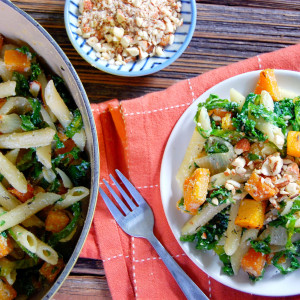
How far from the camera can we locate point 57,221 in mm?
1376

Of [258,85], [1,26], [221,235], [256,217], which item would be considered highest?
[1,26]

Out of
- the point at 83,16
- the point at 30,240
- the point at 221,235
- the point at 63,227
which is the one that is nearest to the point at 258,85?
the point at 221,235

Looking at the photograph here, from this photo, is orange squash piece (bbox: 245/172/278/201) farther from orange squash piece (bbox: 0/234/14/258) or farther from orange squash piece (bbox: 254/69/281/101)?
orange squash piece (bbox: 0/234/14/258)

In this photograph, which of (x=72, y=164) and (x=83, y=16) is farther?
(x=83, y=16)

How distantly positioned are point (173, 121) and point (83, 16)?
1.89ft

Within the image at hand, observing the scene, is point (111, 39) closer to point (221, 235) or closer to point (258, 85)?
point (258, 85)

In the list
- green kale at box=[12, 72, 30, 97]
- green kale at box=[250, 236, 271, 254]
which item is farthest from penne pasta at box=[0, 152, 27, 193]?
Answer: green kale at box=[250, 236, 271, 254]

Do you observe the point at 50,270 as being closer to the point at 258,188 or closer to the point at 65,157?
→ the point at 65,157

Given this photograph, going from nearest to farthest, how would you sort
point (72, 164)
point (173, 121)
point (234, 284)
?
point (72, 164), point (234, 284), point (173, 121)

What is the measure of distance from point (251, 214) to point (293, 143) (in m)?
0.29

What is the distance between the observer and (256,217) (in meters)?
1.42

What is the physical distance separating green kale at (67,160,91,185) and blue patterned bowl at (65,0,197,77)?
1.38ft

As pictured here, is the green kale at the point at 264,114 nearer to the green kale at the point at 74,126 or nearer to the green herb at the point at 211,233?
the green herb at the point at 211,233

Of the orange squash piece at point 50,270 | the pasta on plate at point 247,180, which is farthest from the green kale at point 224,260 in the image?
the orange squash piece at point 50,270
